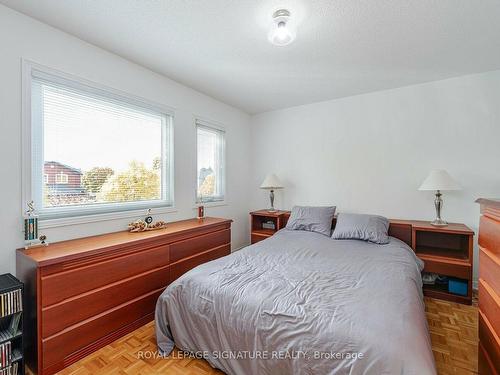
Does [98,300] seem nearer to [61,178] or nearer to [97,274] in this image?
[97,274]

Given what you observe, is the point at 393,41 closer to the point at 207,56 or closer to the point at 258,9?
the point at 258,9

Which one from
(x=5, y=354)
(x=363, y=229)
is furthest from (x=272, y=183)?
(x=5, y=354)

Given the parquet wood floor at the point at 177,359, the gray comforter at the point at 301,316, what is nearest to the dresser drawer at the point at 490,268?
the gray comforter at the point at 301,316

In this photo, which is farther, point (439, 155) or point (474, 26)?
point (439, 155)

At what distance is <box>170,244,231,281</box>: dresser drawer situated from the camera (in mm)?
2467

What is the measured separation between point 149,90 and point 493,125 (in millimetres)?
3858

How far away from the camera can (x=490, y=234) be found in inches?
A: 47.6

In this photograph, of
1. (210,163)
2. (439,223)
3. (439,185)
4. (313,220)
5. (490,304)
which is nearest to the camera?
(490,304)

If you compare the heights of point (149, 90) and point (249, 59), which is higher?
point (249, 59)

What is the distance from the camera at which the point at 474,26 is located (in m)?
1.91

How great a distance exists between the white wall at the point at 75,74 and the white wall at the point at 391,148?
1301mm

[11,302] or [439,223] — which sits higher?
[439,223]

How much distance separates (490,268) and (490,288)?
10 cm

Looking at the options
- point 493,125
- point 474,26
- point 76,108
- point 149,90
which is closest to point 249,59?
point 149,90
